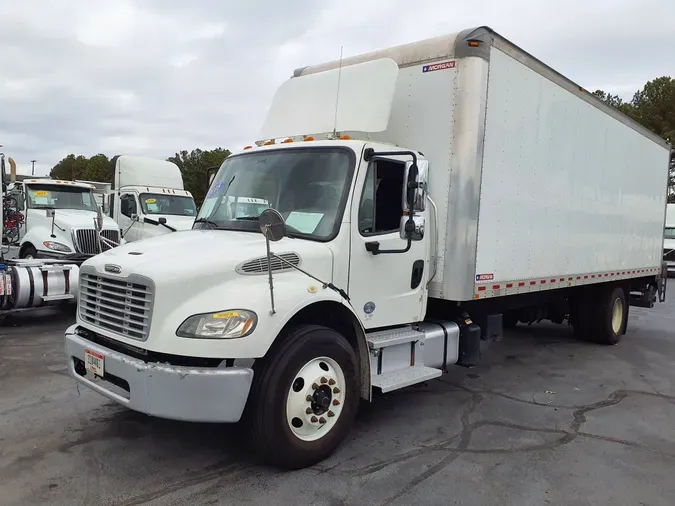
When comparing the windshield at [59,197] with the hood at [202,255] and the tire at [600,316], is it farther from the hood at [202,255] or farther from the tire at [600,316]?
the tire at [600,316]

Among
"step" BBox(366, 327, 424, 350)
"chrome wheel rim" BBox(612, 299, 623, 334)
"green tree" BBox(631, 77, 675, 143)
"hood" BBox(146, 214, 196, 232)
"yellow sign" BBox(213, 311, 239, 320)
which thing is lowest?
"chrome wheel rim" BBox(612, 299, 623, 334)

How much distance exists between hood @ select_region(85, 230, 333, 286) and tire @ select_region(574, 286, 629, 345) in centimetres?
649

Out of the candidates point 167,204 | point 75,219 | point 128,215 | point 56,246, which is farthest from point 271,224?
point 167,204

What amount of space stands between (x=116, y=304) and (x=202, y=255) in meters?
0.74

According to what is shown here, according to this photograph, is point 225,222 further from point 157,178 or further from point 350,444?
point 157,178

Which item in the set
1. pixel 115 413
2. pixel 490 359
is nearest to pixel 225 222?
pixel 115 413

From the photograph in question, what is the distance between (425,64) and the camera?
531cm

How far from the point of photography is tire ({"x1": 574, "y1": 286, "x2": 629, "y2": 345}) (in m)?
8.97

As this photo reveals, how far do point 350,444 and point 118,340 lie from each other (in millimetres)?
2025

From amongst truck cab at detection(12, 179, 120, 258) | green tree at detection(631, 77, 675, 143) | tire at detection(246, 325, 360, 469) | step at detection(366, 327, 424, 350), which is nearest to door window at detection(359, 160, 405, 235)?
step at detection(366, 327, 424, 350)

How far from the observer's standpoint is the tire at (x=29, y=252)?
11133 millimetres

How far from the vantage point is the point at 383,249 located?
15.1 ft

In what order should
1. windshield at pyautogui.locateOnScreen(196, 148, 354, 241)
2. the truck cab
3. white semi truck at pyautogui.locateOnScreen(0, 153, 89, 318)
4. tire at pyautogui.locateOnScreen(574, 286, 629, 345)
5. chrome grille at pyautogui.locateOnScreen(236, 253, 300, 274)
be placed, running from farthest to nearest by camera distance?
the truck cab, tire at pyautogui.locateOnScreen(574, 286, 629, 345), white semi truck at pyautogui.locateOnScreen(0, 153, 89, 318), windshield at pyautogui.locateOnScreen(196, 148, 354, 241), chrome grille at pyautogui.locateOnScreen(236, 253, 300, 274)

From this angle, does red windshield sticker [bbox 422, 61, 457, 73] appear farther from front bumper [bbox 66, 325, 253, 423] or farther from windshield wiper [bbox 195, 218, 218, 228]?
front bumper [bbox 66, 325, 253, 423]
